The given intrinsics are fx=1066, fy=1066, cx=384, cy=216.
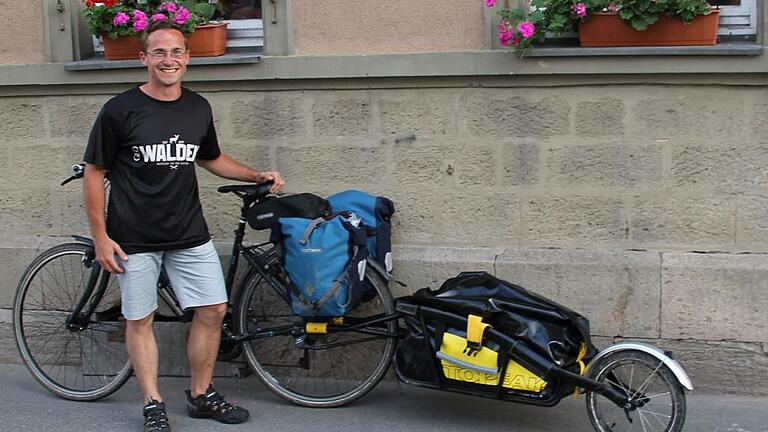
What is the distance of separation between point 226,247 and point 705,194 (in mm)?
2463

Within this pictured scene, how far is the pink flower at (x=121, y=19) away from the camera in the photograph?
5578mm

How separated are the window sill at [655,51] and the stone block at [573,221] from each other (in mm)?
710

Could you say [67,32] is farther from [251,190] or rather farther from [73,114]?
[251,190]

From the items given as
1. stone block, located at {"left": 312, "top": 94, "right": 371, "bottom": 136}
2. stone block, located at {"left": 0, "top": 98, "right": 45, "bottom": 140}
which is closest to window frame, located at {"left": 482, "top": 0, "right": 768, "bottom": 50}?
stone block, located at {"left": 312, "top": 94, "right": 371, "bottom": 136}

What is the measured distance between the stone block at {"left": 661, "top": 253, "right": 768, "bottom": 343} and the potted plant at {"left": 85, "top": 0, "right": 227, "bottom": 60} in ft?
8.52

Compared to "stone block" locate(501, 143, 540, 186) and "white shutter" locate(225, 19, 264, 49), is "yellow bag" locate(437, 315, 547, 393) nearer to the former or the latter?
"stone block" locate(501, 143, 540, 186)

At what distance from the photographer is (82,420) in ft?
16.8

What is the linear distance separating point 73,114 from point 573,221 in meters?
2.76

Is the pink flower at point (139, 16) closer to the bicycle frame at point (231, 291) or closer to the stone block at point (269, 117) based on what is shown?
the stone block at point (269, 117)

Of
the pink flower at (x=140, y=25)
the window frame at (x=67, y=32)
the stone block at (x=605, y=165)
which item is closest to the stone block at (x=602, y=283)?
the stone block at (x=605, y=165)

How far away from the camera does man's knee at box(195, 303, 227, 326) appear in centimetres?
493

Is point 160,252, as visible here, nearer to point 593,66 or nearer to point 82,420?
point 82,420

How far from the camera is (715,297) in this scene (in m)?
5.14

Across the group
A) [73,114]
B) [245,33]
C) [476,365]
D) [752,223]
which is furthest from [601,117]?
[73,114]
